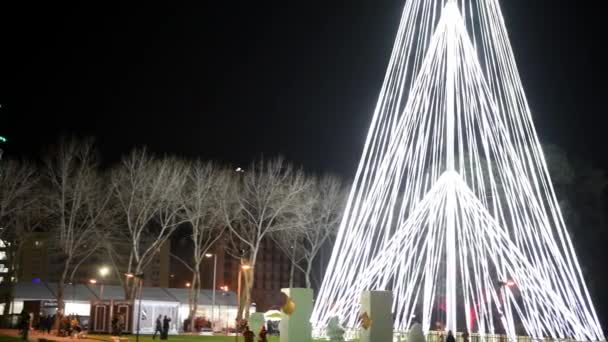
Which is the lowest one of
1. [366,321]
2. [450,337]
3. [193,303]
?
[450,337]

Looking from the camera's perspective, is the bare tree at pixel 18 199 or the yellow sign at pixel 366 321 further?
the bare tree at pixel 18 199

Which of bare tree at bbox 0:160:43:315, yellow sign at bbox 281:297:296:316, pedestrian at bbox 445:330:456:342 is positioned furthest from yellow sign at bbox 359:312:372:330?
bare tree at bbox 0:160:43:315

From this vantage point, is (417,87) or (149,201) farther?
(149,201)

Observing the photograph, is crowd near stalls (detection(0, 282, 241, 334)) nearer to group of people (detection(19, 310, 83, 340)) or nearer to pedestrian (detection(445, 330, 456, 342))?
group of people (detection(19, 310, 83, 340))

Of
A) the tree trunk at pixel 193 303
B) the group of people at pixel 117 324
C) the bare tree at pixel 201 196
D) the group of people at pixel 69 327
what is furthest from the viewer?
the tree trunk at pixel 193 303

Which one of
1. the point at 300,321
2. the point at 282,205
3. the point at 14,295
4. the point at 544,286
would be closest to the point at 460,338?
the point at 544,286

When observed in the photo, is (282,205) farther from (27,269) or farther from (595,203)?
(27,269)

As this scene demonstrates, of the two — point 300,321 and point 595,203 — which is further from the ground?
point 595,203

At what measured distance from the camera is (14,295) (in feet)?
159

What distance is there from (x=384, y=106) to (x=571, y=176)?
73.9 ft

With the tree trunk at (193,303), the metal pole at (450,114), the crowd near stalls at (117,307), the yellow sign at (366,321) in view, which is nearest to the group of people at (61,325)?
the crowd near stalls at (117,307)

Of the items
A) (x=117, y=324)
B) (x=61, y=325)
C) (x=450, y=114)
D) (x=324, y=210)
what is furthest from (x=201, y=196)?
(x=450, y=114)

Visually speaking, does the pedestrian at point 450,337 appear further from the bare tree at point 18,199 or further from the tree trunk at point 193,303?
the tree trunk at point 193,303

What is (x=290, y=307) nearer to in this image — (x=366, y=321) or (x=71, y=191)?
(x=366, y=321)
